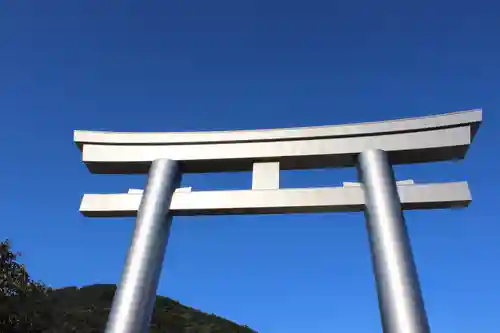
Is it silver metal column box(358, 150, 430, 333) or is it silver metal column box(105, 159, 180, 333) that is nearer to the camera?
silver metal column box(358, 150, 430, 333)

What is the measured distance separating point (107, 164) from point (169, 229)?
1.18 metres

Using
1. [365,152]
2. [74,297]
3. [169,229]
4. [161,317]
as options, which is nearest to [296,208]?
[365,152]

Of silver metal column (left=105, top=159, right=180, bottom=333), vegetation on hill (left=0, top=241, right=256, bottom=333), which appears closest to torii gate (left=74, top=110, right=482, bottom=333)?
silver metal column (left=105, top=159, right=180, bottom=333)

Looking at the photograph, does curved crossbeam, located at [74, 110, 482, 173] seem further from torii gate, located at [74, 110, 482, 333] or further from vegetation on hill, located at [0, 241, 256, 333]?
vegetation on hill, located at [0, 241, 256, 333]

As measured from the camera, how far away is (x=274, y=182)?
16.4 feet

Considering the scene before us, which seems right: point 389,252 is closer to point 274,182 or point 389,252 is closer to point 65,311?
point 274,182

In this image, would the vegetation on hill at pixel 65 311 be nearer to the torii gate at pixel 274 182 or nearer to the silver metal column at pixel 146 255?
the torii gate at pixel 274 182

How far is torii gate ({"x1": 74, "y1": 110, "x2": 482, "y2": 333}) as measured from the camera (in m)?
4.12

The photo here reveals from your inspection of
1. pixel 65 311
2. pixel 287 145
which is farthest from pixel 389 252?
pixel 65 311

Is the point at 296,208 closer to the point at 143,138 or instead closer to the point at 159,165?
the point at 159,165

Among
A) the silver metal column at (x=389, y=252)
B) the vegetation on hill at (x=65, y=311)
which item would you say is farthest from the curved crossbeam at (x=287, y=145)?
the vegetation on hill at (x=65, y=311)

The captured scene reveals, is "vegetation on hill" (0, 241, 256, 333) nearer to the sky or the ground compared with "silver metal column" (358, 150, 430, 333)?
nearer to the sky

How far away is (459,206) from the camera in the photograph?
15.3 feet

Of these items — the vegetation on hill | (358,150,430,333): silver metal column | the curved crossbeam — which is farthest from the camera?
the vegetation on hill
